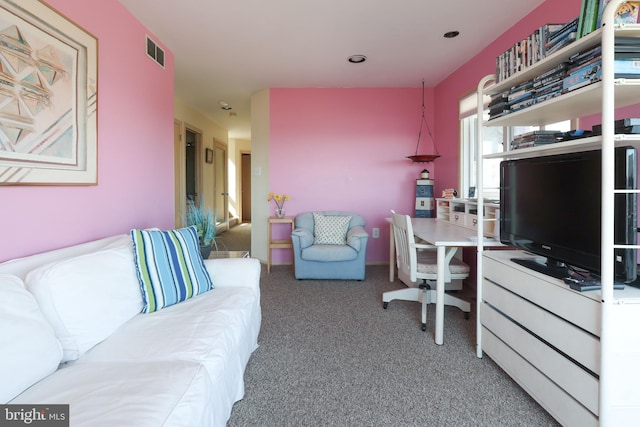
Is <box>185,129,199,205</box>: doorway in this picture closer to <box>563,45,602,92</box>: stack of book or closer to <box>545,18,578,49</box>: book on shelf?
<box>545,18,578,49</box>: book on shelf

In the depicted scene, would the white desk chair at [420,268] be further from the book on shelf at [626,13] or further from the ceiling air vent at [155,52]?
the ceiling air vent at [155,52]

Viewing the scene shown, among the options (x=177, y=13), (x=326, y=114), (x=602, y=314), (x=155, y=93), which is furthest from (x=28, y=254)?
(x=326, y=114)

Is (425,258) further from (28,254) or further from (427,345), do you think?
(28,254)

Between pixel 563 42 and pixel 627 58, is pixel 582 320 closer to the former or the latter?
pixel 627 58

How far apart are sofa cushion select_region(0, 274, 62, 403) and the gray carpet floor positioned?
0.79 meters

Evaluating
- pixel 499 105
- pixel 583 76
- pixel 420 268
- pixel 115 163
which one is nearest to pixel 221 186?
pixel 115 163

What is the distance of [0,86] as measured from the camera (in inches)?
56.4

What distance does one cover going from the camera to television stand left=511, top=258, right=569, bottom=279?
1.50 m

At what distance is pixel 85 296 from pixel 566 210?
2.17 metres

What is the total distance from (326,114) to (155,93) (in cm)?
231

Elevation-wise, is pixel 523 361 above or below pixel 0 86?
below

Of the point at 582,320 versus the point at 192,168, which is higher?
the point at 192,168

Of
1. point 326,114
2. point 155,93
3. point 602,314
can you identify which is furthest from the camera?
point 326,114
